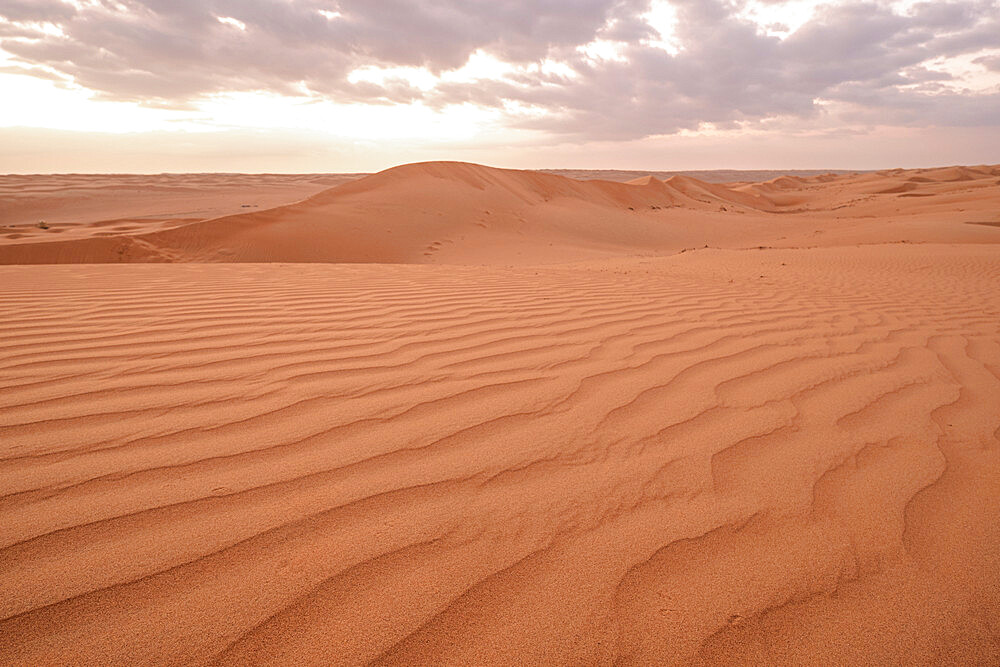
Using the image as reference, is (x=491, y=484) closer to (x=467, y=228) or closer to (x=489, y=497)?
(x=489, y=497)

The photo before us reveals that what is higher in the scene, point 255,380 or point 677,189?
point 677,189

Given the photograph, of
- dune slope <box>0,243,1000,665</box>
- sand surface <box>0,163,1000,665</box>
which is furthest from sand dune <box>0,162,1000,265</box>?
dune slope <box>0,243,1000,665</box>

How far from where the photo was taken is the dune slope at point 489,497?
101 centimetres

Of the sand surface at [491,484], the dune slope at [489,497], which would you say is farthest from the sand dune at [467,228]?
the dune slope at [489,497]

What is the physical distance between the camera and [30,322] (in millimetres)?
2990

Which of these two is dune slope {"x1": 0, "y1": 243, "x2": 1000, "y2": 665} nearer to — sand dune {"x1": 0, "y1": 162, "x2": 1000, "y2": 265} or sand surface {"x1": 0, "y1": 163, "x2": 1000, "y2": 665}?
sand surface {"x1": 0, "y1": 163, "x2": 1000, "y2": 665}

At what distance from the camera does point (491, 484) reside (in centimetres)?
147

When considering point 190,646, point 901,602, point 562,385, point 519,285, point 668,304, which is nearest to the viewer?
point 190,646

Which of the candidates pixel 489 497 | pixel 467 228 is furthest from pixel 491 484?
pixel 467 228

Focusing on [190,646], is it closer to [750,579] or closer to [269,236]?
[750,579]

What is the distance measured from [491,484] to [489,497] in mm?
64

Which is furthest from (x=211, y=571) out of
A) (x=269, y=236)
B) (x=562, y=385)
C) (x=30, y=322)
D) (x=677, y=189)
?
(x=677, y=189)

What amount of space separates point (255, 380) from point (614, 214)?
17.5 meters

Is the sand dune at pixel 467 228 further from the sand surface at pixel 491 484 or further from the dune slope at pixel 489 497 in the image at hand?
the dune slope at pixel 489 497
